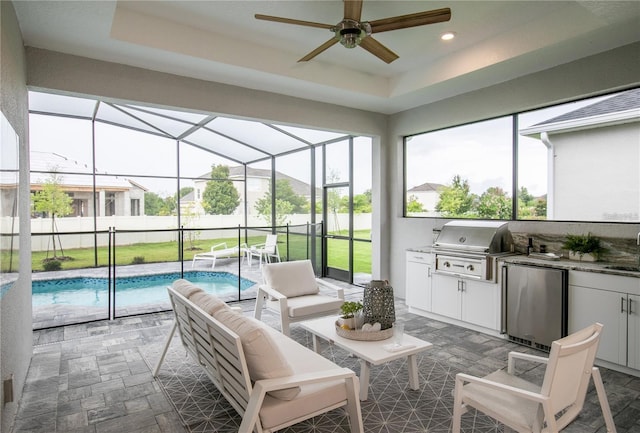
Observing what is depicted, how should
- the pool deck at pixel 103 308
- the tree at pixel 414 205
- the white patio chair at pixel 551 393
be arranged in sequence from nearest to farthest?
the white patio chair at pixel 551 393 → the pool deck at pixel 103 308 → the tree at pixel 414 205

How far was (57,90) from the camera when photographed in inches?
146

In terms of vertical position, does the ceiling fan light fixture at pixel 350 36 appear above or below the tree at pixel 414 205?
above

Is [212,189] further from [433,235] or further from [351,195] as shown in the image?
[433,235]

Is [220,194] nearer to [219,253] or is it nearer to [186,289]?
[219,253]

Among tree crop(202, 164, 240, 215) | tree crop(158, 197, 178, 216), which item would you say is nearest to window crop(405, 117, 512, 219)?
tree crop(202, 164, 240, 215)

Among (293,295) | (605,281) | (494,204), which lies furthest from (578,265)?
(293,295)

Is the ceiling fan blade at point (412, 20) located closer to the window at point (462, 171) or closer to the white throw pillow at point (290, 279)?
the window at point (462, 171)

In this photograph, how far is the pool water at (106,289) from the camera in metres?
5.19

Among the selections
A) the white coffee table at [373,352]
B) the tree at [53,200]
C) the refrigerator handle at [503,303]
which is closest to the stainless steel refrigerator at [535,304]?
the refrigerator handle at [503,303]

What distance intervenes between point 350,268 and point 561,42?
187 inches

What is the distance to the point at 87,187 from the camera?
890cm

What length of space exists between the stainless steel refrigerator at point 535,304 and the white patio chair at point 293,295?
1.81 m

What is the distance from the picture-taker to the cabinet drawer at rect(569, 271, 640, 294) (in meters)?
3.20

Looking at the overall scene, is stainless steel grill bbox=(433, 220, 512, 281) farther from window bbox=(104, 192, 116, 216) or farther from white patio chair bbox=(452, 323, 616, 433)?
window bbox=(104, 192, 116, 216)
